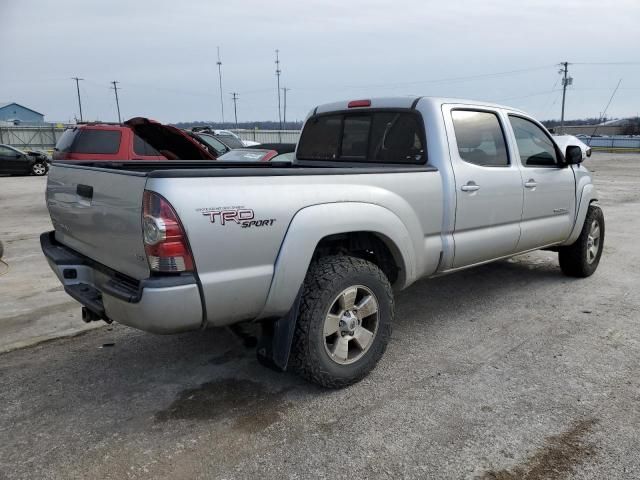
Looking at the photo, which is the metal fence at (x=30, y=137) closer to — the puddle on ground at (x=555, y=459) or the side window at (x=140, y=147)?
the side window at (x=140, y=147)

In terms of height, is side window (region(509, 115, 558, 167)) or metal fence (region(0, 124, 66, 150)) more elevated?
metal fence (region(0, 124, 66, 150))

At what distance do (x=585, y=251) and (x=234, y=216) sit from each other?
4.56 metres

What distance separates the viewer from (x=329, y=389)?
3322mm

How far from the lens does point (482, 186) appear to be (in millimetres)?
4172

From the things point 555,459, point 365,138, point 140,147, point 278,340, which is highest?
point 365,138

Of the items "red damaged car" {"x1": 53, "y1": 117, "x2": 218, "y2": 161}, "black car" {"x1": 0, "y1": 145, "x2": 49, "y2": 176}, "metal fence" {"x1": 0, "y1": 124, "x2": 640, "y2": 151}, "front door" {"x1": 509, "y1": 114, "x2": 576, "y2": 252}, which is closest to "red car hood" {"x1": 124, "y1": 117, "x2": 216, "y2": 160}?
"front door" {"x1": 509, "y1": 114, "x2": 576, "y2": 252}

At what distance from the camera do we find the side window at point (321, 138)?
4.83 meters

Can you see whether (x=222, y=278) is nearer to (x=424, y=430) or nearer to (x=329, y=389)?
(x=329, y=389)

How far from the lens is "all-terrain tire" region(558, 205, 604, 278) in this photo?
18.7 feet

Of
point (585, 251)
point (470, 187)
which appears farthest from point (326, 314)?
point (585, 251)

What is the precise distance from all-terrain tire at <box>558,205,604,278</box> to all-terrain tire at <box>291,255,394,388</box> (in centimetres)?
328

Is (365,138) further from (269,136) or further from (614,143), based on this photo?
(614,143)

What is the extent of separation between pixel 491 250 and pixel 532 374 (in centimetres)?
119

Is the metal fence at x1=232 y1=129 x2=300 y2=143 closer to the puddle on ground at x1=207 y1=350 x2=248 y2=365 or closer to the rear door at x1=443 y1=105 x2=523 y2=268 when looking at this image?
the rear door at x1=443 y1=105 x2=523 y2=268
